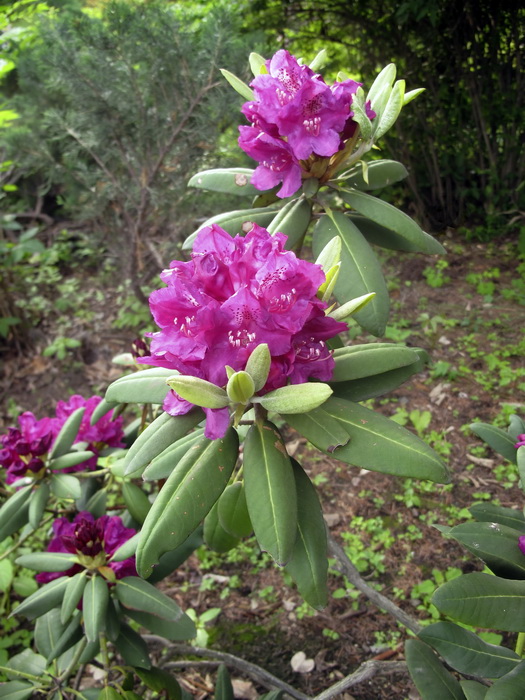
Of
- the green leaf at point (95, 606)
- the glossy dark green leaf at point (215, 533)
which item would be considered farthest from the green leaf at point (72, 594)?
the glossy dark green leaf at point (215, 533)

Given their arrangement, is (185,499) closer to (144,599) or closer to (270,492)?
(270,492)

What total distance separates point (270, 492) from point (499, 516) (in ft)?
2.53

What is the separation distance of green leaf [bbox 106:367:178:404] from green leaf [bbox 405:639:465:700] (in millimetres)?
892

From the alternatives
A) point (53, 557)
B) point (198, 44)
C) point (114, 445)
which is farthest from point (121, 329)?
point (53, 557)

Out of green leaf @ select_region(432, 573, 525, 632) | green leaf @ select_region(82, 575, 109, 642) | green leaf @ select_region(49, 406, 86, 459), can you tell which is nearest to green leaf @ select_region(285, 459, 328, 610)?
green leaf @ select_region(432, 573, 525, 632)

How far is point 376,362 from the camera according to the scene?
1137 millimetres

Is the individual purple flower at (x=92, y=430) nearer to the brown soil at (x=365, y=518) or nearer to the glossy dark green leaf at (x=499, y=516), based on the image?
the brown soil at (x=365, y=518)

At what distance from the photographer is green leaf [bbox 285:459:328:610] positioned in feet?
3.45

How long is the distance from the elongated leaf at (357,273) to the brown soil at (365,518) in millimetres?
1361

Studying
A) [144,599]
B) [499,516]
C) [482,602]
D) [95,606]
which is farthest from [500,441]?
[95,606]

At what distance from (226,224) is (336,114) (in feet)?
1.39

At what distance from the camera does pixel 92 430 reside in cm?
192

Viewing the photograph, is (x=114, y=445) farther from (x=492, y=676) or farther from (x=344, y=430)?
(x=492, y=676)

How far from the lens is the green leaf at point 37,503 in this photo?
1.62 m
